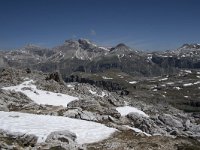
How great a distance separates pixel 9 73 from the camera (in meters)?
107

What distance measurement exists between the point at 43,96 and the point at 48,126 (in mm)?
43636

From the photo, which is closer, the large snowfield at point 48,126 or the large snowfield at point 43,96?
the large snowfield at point 48,126

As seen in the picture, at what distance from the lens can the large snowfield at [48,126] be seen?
36.5 m

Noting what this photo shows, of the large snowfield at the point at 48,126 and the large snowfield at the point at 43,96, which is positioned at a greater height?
the large snowfield at the point at 48,126

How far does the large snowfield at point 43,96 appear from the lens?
261 feet

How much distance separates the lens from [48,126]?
40.1 metres

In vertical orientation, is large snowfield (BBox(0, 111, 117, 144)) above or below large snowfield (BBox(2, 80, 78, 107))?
above

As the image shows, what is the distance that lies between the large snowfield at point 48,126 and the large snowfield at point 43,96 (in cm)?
3167

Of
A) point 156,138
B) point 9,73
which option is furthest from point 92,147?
point 9,73

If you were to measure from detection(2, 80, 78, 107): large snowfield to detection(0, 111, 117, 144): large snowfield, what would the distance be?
104 feet

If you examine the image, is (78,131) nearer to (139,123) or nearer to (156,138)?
(156,138)

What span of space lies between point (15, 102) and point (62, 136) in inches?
1282

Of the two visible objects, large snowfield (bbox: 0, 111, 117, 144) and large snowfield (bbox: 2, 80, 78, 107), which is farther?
large snowfield (bbox: 2, 80, 78, 107)

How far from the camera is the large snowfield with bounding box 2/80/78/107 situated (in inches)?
3132
